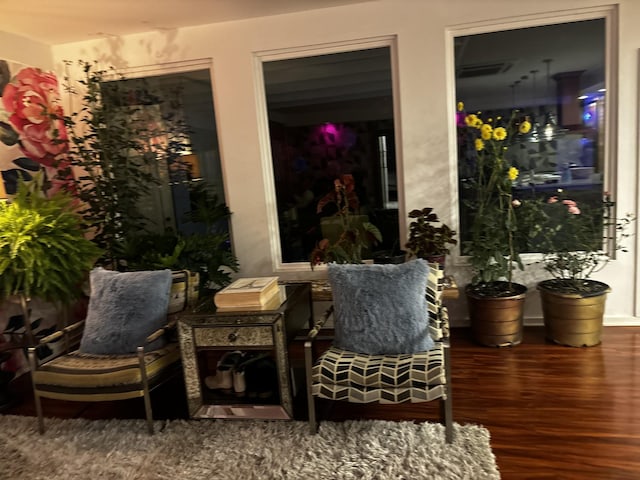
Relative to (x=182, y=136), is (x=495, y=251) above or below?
below

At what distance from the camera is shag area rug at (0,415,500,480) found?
222cm

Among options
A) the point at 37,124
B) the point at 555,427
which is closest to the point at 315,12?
the point at 37,124

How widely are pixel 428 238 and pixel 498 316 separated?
750 mm

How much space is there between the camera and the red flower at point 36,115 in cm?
366

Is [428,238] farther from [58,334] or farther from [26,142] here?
[26,142]

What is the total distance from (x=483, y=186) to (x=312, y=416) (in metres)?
2.24

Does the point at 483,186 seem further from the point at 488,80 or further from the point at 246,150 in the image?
the point at 246,150

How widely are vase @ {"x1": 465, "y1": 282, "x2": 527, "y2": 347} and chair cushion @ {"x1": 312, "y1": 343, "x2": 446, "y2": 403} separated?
1.06 metres

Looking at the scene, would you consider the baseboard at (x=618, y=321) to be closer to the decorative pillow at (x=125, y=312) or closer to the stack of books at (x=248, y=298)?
the stack of books at (x=248, y=298)

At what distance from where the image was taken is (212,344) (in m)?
2.70

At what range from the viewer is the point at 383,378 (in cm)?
235

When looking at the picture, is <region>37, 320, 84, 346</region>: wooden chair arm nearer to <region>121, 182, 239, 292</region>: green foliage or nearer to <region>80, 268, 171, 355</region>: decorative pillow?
<region>80, 268, 171, 355</region>: decorative pillow

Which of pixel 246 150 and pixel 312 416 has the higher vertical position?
pixel 246 150

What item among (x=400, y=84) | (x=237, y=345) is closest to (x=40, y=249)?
(x=237, y=345)
